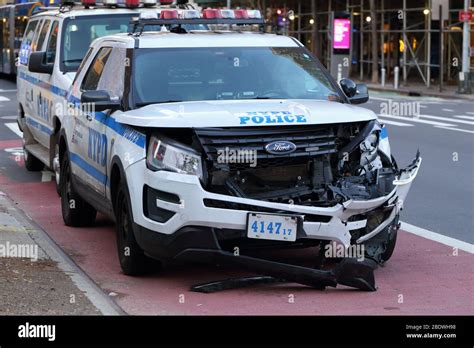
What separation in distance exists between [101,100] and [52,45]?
5508mm

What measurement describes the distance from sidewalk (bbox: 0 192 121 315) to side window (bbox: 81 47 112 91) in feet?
5.09

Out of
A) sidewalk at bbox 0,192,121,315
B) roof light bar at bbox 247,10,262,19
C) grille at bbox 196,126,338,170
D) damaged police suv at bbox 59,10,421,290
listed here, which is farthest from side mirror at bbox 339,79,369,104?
sidewalk at bbox 0,192,121,315

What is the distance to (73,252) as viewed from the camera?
32.1 feet

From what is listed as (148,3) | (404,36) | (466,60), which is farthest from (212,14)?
(404,36)

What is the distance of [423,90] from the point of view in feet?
136

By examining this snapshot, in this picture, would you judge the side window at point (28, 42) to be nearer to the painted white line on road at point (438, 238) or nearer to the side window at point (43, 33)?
the side window at point (43, 33)

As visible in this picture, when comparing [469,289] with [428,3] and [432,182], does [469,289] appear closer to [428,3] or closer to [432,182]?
[432,182]

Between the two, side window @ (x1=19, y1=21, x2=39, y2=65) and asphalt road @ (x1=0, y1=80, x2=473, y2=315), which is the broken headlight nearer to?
asphalt road @ (x1=0, y1=80, x2=473, y2=315)

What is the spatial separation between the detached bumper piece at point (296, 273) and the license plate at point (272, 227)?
0.64ft

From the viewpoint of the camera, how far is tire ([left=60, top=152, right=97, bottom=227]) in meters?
10.9

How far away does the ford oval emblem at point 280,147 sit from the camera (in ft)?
25.7

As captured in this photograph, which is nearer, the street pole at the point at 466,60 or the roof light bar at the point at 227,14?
the roof light bar at the point at 227,14

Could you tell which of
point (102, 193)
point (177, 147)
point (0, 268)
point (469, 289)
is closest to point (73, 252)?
point (102, 193)

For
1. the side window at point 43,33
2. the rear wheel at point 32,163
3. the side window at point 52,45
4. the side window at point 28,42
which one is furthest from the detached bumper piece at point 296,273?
the side window at point 28,42
